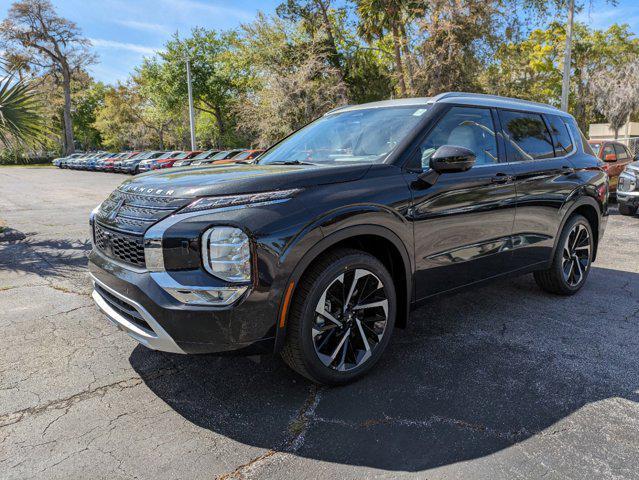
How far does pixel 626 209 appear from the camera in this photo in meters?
9.96

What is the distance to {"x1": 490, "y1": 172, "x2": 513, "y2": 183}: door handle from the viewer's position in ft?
11.9

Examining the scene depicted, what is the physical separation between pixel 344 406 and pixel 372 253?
991 mm

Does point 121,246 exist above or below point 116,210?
below

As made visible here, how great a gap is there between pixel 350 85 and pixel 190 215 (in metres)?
29.3

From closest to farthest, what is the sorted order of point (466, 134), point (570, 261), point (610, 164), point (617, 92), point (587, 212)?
point (466, 134)
point (570, 261)
point (587, 212)
point (610, 164)
point (617, 92)

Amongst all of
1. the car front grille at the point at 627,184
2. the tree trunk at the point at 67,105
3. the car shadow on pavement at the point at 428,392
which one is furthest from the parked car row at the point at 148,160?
the car shadow on pavement at the point at 428,392

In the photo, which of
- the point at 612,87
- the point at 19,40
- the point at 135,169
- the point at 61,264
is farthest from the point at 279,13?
the point at 19,40

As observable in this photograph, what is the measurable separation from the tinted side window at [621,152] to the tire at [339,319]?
12.2 metres

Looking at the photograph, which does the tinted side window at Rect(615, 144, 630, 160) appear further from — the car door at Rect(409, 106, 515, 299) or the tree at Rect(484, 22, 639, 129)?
the tree at Rect(484, 22, 639, 129)

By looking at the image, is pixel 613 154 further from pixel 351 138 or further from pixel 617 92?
pixel 617 92

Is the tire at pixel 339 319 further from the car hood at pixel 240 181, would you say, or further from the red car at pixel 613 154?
the red car at pixel 613 154

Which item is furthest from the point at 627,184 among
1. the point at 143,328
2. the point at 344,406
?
the point at 143,328

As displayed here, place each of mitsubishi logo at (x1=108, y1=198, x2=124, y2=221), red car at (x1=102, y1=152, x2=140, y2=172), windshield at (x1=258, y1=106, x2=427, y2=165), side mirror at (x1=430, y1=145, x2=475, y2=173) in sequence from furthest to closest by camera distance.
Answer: red car at (x1=102, y1=152, x2=140, y2=172)
windshield at (x1=258, y1=106, x2=427, y2=165)
side mirror at (x1=430, y1=145, x2=475, y2=173)
mitsubishi logo at (x1=108, y1=198, x2=124, y2=221)

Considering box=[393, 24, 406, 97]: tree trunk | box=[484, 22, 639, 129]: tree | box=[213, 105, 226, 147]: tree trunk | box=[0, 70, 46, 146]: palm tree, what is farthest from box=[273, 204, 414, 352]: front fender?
box=[213, 105, 226, 147]: tree trunk
